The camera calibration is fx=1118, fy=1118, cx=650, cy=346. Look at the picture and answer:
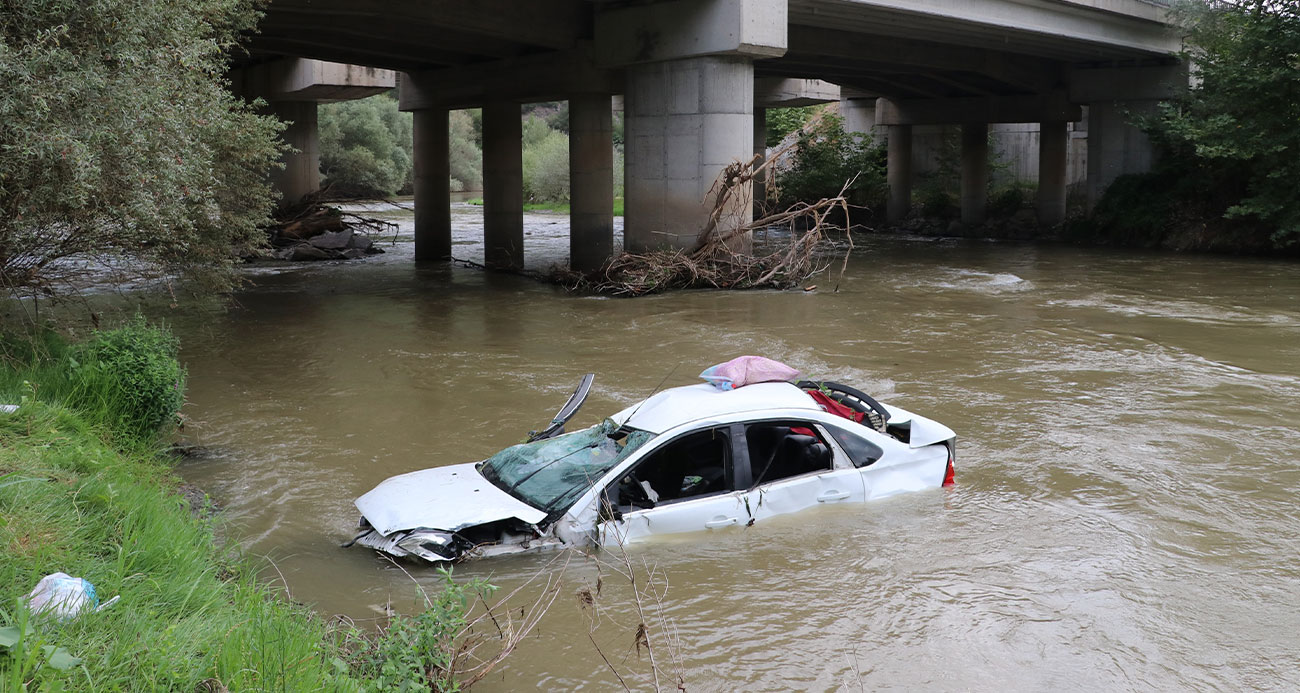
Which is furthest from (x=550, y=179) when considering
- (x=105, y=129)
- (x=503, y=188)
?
(x=105, y=129)

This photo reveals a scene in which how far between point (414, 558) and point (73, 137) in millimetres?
4949

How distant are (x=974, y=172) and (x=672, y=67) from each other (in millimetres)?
24059

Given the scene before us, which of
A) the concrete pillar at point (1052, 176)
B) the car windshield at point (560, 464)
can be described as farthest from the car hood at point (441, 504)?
the concrete pillar at point (1052, 176)

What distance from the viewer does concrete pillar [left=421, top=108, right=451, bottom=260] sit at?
30.8 metres

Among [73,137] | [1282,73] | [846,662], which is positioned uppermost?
[1282,73]

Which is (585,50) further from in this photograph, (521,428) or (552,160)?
(552,160)

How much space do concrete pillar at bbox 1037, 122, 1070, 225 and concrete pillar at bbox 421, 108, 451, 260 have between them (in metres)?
22.1

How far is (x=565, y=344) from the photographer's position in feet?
54.1

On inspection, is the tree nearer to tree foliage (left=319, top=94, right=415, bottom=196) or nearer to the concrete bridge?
the concrete bridge

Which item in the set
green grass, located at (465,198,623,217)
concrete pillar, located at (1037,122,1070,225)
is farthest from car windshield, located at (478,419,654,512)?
green grass, located at (465,198,623,217)

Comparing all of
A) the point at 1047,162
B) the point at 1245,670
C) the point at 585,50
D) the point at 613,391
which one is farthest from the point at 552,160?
the point at 1245,670

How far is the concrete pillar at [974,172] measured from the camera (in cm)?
4306

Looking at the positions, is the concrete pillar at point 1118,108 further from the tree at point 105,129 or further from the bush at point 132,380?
the bush at point 132,380

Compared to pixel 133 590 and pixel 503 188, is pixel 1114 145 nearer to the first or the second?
pixel 503 188
